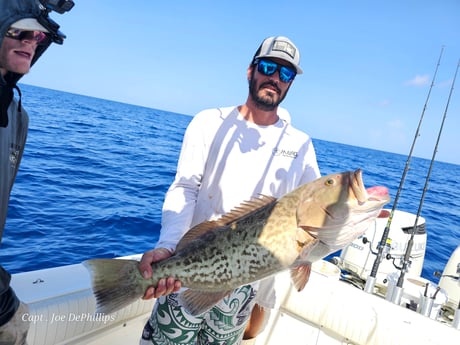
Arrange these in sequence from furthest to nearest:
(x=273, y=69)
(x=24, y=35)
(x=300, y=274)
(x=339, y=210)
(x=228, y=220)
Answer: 1. (x=273, y=69)
2. (x=228, y=220)
3. (x=300, y=274)
4. (x=339, y=210)
5. (x=24, y=35)

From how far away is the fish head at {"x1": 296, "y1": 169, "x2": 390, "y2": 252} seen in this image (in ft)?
7.37

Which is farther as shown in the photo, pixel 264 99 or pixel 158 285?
pixel 264 99

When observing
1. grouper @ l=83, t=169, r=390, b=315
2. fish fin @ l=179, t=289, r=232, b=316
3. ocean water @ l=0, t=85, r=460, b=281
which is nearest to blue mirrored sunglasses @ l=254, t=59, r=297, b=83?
grouper @ l=83, t=169, r=390, b=315

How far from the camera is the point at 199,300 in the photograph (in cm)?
244

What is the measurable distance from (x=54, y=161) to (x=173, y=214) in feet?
45.2

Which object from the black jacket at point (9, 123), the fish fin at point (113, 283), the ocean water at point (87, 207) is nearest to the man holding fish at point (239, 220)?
the fish fin at point (113, 283)

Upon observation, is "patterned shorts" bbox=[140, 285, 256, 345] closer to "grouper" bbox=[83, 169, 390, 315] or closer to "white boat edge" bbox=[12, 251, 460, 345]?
"grouper" bbox=[83, 169, 390, 315]

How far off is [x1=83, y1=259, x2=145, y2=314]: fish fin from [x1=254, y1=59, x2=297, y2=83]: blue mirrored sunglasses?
6.19 feet

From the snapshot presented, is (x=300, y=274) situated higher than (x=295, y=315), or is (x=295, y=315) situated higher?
(x=300, y=274)

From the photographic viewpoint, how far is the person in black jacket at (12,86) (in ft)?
6.65

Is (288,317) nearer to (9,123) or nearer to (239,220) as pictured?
(239,220)

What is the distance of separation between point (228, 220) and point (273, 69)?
1.33 metres

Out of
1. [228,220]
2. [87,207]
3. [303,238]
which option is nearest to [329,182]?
[303,238]

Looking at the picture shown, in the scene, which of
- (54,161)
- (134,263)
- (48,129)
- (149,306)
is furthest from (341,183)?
(48,129)
